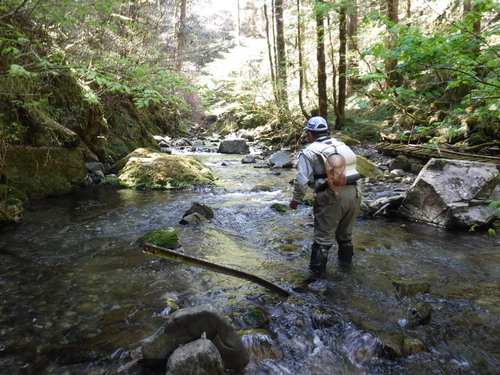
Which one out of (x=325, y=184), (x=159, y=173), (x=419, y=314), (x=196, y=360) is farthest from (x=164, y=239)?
(x=159, y=173)

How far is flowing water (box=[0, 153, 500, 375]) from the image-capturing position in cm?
307

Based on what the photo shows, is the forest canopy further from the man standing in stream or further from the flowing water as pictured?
the flowing water

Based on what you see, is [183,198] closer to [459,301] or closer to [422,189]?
[422,189]

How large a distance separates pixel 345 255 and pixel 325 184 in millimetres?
1250

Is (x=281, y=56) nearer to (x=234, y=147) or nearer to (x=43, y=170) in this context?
(x=234, y=147)

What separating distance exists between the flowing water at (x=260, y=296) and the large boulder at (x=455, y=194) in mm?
363

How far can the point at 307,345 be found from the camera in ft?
10.8

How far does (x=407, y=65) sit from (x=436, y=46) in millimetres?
281

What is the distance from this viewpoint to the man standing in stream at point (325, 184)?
14.2ft

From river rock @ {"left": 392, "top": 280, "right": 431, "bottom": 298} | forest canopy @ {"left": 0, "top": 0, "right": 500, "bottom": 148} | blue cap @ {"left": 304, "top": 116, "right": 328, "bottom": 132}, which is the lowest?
river rock @ {"left": 392, "top": 280, "right": 431, "bottom": 298}

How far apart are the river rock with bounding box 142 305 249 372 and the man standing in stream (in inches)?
77.2

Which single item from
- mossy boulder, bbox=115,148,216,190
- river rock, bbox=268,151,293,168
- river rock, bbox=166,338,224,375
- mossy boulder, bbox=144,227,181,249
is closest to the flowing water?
mossy boulder, bbox=144,227,181,249

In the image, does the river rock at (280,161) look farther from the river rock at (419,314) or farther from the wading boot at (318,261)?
the river rock at (419,314)

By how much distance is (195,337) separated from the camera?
283 cm
